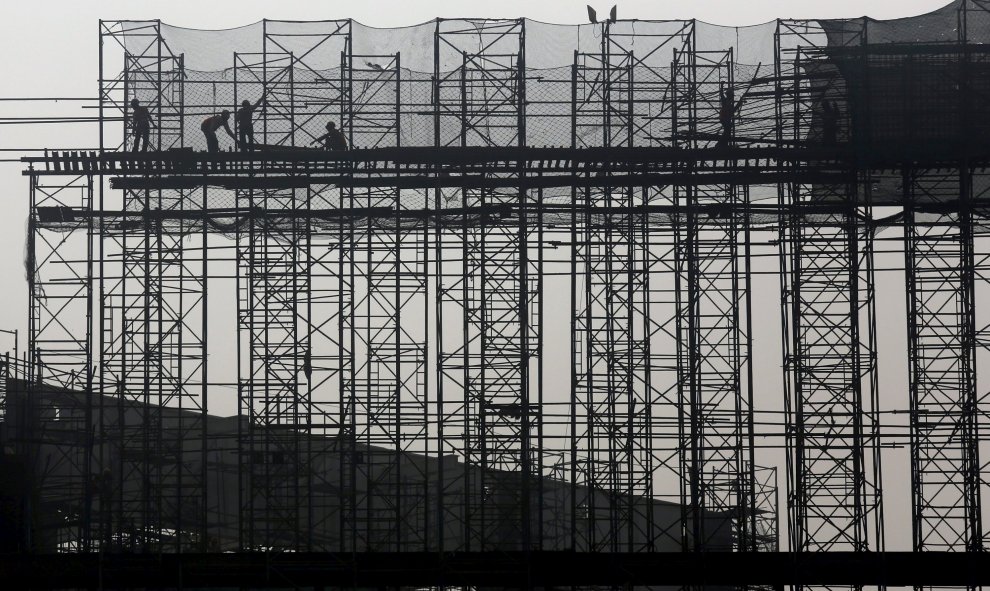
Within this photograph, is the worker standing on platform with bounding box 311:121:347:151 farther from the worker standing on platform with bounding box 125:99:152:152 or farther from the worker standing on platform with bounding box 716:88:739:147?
the worker standing on platform with bounding box 716:88:739:147

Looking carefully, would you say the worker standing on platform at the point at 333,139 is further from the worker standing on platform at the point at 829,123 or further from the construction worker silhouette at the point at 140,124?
the worker standing on platform at the point at 829,123

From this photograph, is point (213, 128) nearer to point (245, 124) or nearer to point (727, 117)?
point (245, 124)

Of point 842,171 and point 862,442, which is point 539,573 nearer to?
point 862,442

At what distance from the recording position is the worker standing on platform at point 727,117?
2767 cm

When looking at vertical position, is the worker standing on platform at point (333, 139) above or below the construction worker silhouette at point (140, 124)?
below

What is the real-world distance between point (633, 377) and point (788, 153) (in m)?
5.48

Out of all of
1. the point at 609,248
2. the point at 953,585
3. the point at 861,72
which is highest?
the point at 861,72

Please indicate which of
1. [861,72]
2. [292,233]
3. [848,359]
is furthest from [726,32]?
[292,233]

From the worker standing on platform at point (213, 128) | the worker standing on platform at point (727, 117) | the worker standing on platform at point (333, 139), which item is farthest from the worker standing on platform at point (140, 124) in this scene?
the worker standing on platform at point (727, 117)

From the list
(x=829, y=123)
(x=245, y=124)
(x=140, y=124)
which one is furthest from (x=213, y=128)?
(x=829, y=123)

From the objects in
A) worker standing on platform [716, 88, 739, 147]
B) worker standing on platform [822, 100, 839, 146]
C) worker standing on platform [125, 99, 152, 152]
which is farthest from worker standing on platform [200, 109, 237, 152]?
worker standing on platform [822, 100, 839, 146]

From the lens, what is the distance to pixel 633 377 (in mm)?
28484

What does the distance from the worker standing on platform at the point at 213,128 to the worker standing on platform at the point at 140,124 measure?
3.75ft

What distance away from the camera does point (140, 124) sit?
92.5 ft
